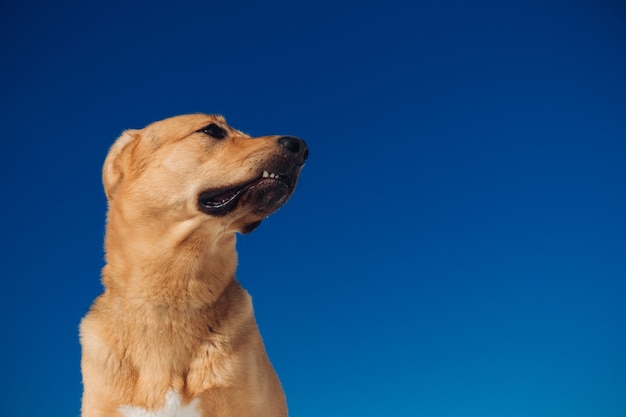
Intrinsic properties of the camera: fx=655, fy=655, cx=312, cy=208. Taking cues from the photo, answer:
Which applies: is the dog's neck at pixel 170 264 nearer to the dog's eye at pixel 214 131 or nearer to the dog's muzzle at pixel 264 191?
the dog's muzzle at pixel 264 191

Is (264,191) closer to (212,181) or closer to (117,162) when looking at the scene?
(212,181)

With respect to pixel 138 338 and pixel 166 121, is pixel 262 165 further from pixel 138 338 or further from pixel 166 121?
pixel 138 338

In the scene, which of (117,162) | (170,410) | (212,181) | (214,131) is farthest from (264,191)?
(170,410)

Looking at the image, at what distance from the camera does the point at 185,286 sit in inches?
203

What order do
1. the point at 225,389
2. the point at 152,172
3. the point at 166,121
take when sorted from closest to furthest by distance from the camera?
the point at 225,389 → the point at 152,172 → the point at 166,121

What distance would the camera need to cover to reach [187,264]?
16.9 ft

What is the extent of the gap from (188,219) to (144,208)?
1.19 feet

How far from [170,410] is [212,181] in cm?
175

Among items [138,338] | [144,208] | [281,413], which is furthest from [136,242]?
[281,413]

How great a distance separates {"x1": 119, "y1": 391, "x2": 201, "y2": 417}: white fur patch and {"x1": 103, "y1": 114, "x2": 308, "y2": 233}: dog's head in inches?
53.2

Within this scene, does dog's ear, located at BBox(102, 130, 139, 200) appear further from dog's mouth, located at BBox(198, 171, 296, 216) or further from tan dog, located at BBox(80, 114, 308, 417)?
dog's mouth, located at BBox(198, 171, 296, 216)

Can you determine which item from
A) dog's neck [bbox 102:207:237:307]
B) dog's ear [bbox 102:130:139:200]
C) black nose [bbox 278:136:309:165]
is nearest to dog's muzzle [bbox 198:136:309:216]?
black nose [bbox 278:136:309:165]

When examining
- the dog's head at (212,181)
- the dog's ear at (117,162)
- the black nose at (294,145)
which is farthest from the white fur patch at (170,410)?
the black nose at (294,145)

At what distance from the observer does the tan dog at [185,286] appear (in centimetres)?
493
